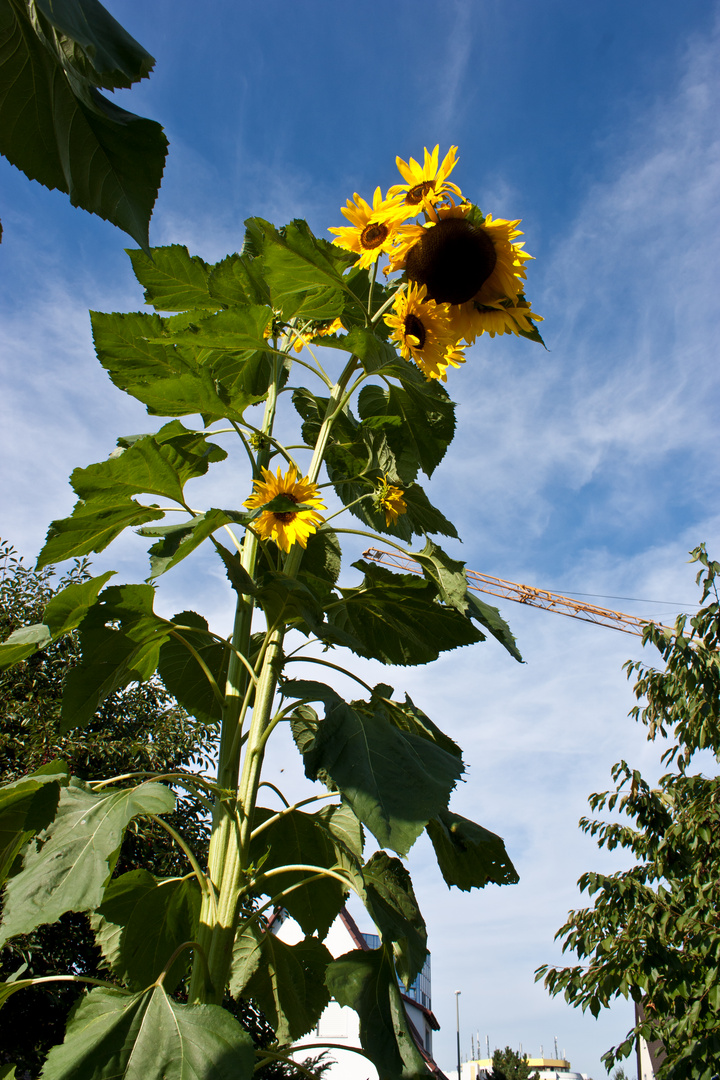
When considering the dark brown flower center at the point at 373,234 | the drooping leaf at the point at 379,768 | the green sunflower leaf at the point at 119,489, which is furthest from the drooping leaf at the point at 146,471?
the dark brown flower center at the point at 373,234

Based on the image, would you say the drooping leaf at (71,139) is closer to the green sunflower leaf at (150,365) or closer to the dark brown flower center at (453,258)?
the green sunflower leaf at (150,365)

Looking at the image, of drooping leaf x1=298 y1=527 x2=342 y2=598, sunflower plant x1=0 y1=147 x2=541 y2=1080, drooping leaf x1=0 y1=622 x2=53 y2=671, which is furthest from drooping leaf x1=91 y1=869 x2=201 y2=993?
drooping leaf x1=298 y1=527 x2=342 y2=598

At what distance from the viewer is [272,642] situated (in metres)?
1.77

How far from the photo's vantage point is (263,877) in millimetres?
1625

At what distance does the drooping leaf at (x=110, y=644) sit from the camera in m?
1.62

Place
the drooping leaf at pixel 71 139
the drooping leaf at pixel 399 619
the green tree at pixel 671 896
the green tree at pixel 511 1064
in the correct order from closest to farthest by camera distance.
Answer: the drooping leaf at pixel 71 139, the drooping leaf at pixel 399 619, the green tree at pixel 671 896, the green tree at pixel 511 1064

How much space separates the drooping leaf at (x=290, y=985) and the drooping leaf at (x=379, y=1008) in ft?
0.94

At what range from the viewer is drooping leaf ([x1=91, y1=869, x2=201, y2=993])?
181 centimetres

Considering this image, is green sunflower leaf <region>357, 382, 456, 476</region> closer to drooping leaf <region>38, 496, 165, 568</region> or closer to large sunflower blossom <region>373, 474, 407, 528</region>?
large sunflower blossom <region>373, 474, 407, 528</region>

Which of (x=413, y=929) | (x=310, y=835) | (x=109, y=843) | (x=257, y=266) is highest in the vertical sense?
(x=257, y=266)

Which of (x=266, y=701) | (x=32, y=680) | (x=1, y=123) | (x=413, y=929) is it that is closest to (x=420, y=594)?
(x=266, y=701)

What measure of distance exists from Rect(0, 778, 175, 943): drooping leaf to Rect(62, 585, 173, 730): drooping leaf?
22 centimetres

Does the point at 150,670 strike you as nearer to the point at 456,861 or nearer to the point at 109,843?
the point at 109,843

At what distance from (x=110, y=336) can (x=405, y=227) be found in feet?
2.86
